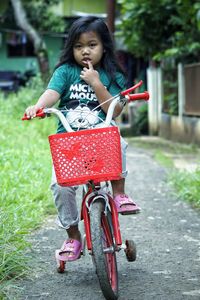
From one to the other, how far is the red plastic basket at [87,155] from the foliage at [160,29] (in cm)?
930

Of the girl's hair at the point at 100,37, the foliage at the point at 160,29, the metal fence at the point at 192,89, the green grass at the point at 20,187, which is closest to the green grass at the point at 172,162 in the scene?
the metal fence at the point at 192,89

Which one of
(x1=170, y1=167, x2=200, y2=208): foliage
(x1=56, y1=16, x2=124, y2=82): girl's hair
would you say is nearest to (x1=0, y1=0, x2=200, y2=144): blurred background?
(x1=170, y1=167, x2=200, y2=208): foliage

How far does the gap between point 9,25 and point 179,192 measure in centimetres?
2001

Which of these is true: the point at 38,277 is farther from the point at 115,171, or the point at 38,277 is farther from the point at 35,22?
the point at 35,22

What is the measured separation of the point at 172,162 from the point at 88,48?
6626mm

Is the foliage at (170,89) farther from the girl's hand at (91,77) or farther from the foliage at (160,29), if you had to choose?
the girl's hand at (91,77)

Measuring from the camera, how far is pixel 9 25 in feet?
85.6

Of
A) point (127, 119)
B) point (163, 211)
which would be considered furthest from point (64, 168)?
point (127, 119)

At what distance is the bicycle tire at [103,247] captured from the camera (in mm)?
3471

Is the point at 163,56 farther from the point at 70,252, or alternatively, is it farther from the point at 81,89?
the point at 70,252

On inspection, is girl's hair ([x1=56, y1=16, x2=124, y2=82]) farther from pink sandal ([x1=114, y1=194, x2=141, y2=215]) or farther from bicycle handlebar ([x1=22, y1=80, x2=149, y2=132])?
pink sandal ([x1=114, y1=194, x2=141, y2=215])

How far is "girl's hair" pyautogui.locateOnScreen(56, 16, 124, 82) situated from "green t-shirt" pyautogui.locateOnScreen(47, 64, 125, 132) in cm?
5

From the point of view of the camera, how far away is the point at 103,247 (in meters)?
3.57

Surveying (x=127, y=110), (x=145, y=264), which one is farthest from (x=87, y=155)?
(x=127, y=110)
